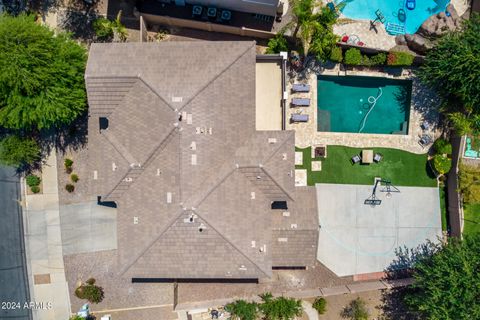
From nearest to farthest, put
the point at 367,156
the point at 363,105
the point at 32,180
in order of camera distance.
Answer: the point at 32,180 → the point at 367,156 → the point at 363,105

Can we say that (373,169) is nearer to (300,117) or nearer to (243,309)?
(300,117)

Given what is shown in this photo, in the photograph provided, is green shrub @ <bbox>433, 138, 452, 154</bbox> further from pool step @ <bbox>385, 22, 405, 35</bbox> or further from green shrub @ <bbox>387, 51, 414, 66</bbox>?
pool step @ <bbox>385, 22, 405, 35</bbox>

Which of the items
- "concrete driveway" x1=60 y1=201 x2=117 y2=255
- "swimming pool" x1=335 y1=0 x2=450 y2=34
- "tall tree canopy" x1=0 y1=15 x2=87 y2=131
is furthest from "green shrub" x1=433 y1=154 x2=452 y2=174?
"tall tree canopy" x1=0 y1=15 x2=87 y2=131

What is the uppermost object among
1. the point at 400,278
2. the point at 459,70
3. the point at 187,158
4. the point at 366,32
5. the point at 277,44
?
the point at 366,32

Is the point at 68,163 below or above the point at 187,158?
below

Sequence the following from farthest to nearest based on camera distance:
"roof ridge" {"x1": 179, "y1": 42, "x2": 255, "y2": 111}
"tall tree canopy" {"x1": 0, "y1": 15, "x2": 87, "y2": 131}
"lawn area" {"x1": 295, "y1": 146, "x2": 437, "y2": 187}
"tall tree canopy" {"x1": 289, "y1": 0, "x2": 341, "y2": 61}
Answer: "lawn area" {"x1": 295, "y1": 146, "x2": 437, "y2": 187} → "tall tree canopy" {"x1": 289, "y1": 0, "x2": 341, "y2": 61} → "roof ridge" {"x1": 179, "y1": 42, "x2": 255, "y2": 111} → "tall tree canopy" {"x1": 0, "y1": 15, "x2": 87, "y2": 131}

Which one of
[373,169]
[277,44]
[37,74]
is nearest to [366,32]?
[277,44]

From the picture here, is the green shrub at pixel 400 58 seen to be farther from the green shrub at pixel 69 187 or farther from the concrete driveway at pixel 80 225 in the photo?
the green shrub at pixel 69 187
